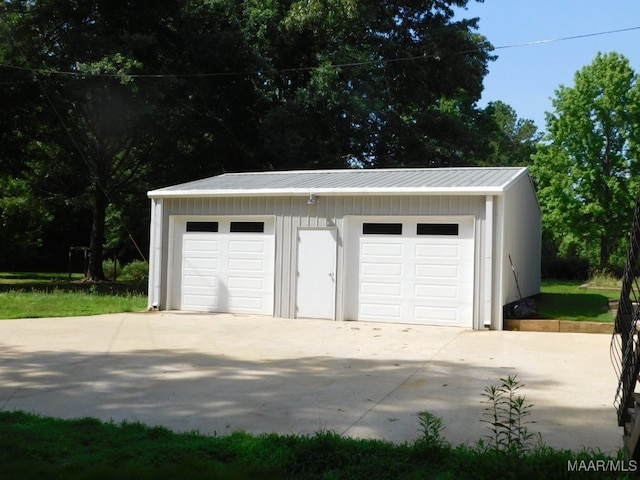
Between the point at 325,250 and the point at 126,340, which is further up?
the point at 325,250

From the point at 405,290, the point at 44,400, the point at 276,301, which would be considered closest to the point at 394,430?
the point at 44,400

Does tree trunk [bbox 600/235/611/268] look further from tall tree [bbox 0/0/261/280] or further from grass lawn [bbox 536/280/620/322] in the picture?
tall tree [bbox 0/0/261/280]

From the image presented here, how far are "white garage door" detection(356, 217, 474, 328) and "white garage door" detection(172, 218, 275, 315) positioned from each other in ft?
7.27

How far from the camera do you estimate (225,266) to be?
44.9ft

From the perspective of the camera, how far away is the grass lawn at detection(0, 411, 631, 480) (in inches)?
142

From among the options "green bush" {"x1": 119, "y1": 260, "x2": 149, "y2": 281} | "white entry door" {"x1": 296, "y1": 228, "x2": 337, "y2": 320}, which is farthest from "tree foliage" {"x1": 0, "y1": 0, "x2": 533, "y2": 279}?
"white entry door" {"x1": 296, "y1": 228, "x2": 337, "y2": 320}

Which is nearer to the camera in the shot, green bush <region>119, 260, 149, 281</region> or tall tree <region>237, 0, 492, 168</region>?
tall tree <region>237, 0, 492, 168</region>

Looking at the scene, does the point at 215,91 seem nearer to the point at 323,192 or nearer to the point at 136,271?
the point at 136,271

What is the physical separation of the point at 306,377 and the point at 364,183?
6.84 m

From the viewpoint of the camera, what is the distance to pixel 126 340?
947 centimetres

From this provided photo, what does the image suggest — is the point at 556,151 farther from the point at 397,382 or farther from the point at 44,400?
the point at 44,400

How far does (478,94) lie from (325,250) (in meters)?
15.3

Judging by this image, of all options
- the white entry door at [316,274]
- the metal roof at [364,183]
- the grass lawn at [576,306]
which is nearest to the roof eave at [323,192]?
the metal roof at [364,183]

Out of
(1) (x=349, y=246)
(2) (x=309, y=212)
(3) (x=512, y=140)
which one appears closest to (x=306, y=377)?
(1) (x=349, y=246)
